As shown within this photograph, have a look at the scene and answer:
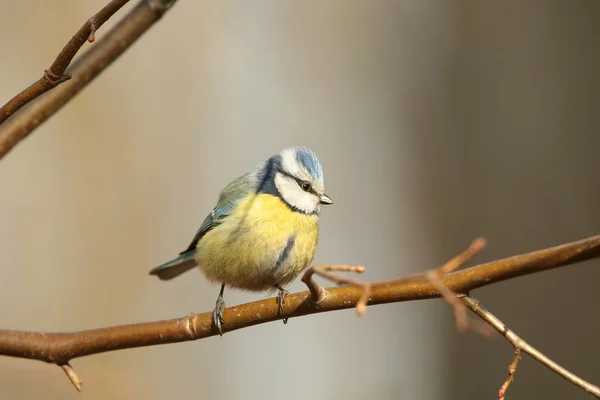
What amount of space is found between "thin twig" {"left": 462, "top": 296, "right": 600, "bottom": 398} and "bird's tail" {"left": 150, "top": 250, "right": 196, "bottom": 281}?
117 cm

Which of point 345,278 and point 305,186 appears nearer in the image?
point 345,278

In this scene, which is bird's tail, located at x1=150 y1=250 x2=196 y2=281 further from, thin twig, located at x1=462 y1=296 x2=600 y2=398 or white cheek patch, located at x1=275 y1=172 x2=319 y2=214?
thin twig, located at x1=462 y1=296 x2=600 y2=398

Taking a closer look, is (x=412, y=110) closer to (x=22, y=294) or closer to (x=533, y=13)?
(x=533, y=13)

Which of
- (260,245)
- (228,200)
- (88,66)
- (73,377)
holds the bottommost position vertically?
(73,377)

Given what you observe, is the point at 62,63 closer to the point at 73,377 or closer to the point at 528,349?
the point at 73,377

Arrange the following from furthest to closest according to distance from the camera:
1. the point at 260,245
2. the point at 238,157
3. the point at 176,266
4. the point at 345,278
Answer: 1. the point at 238,157
2. the point at 176,266
3. the point at 260,245
4. the point at 345,278

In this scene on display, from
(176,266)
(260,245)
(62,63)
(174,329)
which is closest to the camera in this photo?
(62,63)

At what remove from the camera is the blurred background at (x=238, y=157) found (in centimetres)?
267

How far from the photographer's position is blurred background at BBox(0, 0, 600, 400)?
267 cm

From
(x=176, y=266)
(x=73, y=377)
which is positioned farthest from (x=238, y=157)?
(x=73, y=377)

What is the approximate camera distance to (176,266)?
2.10m

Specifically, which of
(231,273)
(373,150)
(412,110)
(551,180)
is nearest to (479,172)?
(551,180)

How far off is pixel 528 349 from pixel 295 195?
96 cm

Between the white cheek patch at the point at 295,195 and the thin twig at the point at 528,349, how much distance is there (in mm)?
847
